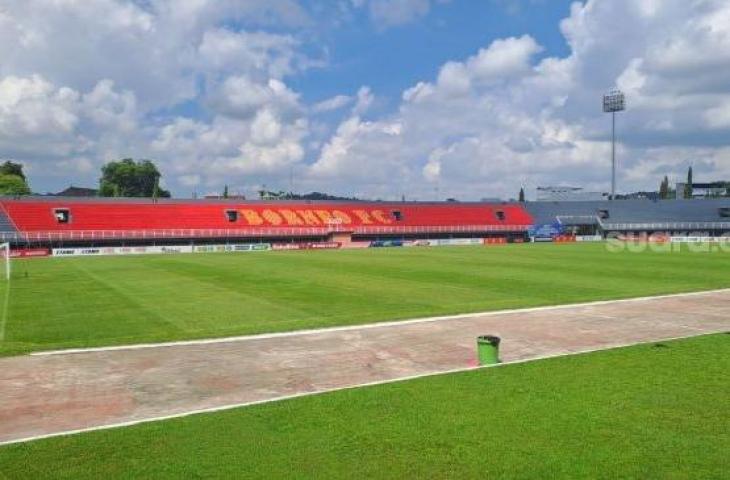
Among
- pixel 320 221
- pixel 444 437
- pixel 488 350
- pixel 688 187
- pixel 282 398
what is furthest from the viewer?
pixel 688 187

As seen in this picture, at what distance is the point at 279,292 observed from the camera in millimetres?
29125

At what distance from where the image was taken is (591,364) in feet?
44.3

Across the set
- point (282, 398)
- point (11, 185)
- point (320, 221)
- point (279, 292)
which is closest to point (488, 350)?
point (282, 398)

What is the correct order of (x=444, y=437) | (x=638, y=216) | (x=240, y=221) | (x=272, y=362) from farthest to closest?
(x=638, y=216)
(x=240, y=221)
(x=272, y=362)
(x=444, y=437)

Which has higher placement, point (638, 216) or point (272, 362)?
point (638, 216)

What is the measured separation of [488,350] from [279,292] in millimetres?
16774

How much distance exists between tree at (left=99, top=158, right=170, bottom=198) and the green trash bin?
427 feet

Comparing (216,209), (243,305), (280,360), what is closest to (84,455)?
(280,360)

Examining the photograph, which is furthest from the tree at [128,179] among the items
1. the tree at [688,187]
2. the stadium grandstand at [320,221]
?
the tree at [688,187]

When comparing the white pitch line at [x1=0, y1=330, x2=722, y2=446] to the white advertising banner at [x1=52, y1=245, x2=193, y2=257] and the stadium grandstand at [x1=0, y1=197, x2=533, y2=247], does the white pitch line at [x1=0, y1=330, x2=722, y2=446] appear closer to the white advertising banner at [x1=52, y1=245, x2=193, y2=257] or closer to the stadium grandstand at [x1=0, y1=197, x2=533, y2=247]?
the white advertising banner at [x1=52, y1=245, x2=193, y2=257]

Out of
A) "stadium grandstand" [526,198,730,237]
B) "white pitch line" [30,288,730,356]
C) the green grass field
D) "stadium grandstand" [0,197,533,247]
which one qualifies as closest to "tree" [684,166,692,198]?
"stadium grandstand" [526,198,730,237]

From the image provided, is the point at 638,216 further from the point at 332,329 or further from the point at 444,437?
the point at 444,437

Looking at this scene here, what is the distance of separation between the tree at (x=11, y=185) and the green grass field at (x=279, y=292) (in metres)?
66.4

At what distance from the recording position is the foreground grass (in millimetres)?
7922
